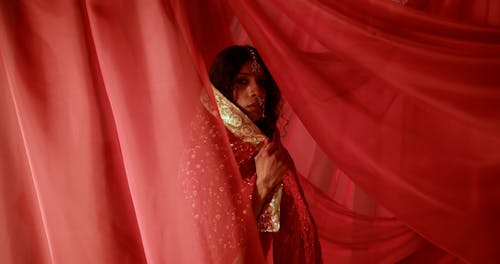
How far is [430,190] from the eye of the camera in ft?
2.96

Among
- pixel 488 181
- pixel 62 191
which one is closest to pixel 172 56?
pixel 62 191

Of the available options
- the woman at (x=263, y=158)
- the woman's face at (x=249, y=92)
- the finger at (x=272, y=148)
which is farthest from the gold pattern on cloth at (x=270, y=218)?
the woman's face at (x=249, y=92)

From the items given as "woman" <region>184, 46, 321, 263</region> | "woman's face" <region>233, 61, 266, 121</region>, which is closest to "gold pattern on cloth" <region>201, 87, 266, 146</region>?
"woman" <region>184, 46, 321, 263</region>

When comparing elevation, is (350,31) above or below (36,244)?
above

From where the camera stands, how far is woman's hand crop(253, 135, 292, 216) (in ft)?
3.46

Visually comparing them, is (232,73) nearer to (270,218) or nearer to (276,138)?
(276,138)

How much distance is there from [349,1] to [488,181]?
42cm

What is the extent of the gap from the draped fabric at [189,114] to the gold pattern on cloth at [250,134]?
5.3 inches

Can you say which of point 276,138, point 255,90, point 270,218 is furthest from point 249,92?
point 270,218

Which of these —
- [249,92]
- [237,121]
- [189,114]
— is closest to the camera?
[189,114]

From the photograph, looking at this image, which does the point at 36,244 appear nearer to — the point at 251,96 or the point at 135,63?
the point at 135,63

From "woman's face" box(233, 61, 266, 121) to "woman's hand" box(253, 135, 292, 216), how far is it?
4.5 inches

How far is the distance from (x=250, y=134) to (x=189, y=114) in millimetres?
239

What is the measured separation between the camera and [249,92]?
1.17 meters
